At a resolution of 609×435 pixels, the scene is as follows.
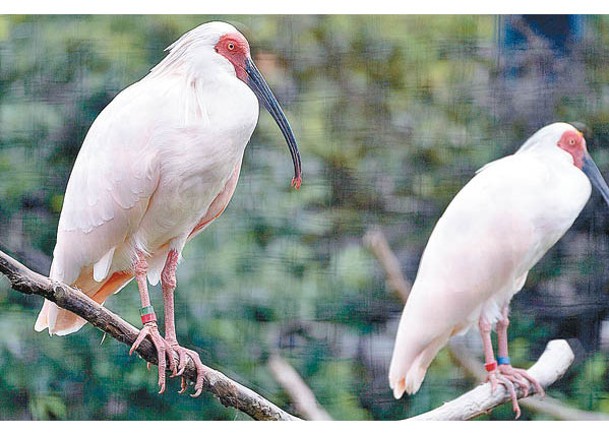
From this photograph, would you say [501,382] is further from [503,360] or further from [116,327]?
[116,327]

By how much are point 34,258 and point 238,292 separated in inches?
26.0

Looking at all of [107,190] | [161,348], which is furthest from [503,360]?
[107,190]

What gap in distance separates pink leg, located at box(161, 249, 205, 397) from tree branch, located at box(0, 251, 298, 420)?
0.06ft

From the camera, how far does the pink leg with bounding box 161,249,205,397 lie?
277cm

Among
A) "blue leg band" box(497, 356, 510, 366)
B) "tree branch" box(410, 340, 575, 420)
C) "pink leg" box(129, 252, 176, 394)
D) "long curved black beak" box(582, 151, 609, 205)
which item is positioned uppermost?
"long curved black beak" box(582, 151, 609, 205)

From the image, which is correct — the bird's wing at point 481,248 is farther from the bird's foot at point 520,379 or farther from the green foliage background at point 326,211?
the bird's foot at point 520,379

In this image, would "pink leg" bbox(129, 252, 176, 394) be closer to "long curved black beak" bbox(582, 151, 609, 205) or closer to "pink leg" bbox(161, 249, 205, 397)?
"pink leg" bbox(161, 249, 205, 397)

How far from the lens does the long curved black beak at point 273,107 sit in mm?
2881

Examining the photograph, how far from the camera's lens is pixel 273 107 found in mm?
2930

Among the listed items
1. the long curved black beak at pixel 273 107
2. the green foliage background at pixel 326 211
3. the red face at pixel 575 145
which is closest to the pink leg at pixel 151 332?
the green foliage background at pixel 326 211

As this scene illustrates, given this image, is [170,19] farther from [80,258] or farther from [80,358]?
[80,358]

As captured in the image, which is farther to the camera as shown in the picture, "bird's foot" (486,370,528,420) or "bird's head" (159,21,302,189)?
"bird's foot" (486,370,528,420)

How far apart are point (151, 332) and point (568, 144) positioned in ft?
4.74

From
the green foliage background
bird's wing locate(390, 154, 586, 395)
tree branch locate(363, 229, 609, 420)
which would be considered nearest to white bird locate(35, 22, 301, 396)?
the green foliage background
